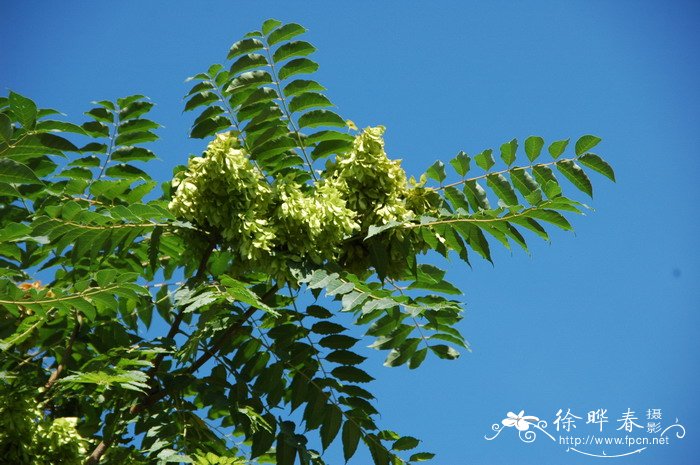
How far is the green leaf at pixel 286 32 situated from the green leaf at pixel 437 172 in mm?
1026

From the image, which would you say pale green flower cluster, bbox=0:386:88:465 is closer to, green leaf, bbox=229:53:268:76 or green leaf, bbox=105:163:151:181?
green leaf, bbox=105:163:151:181

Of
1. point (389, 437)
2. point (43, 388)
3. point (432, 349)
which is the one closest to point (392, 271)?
point (432, 349)

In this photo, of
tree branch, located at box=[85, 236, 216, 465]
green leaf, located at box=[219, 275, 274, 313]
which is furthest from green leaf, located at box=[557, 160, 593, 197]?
tree branch, located at box=[85, 236, 216, 465]

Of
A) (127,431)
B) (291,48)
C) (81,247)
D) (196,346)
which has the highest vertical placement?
(291,48)

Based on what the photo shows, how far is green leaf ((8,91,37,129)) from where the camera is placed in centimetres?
454

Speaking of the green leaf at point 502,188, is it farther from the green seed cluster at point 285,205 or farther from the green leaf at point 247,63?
the green leaf at point 247,63

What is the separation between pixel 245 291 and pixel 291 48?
144 centimetres

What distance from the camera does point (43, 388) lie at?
4.95m

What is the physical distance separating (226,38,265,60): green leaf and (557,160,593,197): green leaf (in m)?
1.77

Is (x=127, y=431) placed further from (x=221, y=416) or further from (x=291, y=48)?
(x=291, y=48)

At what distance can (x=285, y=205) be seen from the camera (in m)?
4.59

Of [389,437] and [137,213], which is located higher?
[137,213]

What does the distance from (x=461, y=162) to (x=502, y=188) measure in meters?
0.27

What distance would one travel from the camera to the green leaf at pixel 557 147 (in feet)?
15.9
